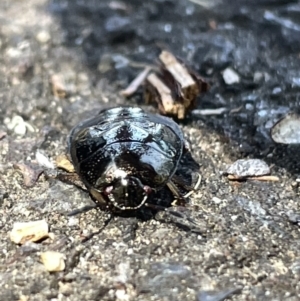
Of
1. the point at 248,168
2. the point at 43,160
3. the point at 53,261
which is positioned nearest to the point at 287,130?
the point at 248,168

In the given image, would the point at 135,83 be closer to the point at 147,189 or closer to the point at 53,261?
the point at 147,189

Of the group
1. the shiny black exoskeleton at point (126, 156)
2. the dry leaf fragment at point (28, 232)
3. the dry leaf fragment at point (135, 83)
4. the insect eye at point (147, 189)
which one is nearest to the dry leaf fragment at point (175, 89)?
the dry leaf fragment at point (135, 83)

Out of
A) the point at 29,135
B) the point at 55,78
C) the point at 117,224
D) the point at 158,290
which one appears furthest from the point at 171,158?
the point at 55,78

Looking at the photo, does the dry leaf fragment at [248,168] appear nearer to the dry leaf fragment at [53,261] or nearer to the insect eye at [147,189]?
the insect eye at [147,189]

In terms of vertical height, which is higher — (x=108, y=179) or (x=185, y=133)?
(x=108, y=179)

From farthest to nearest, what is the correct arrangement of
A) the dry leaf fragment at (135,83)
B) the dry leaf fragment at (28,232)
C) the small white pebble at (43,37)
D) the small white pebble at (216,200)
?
1. the small white pebble at (43,37)
2. the dry leaf fragment at (135,83)
3. the small white pebble at (216,200)
4. the dry leaf fragment at (28,232)

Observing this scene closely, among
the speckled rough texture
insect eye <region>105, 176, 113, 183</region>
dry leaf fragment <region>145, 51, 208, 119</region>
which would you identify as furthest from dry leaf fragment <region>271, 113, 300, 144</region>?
insect eye <region>105, 176, 113, 183</region>
